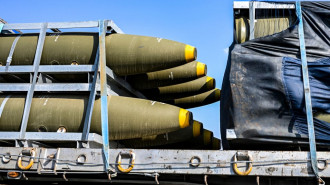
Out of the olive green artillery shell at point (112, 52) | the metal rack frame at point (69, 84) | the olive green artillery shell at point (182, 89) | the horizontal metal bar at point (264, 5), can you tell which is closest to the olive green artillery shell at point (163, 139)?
the metal rack frame at point (69, 84)

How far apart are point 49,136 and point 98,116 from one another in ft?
2.24

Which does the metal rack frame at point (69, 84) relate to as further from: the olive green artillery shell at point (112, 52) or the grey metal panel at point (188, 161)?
the grey metal panel at point (188, 161)

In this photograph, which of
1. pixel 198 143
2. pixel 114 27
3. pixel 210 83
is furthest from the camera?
pixel 210 83

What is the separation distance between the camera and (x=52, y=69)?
5.35 m

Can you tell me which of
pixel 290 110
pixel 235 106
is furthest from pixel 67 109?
pixel 290 110

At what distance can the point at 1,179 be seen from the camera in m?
4.89

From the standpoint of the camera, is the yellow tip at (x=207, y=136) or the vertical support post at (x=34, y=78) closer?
the vertical support post at (x=34, y=78)

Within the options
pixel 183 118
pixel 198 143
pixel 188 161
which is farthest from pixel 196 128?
pixel 188 161

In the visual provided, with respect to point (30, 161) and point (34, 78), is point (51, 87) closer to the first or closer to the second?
point (34, 78)

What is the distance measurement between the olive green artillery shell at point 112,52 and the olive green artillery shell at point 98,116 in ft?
1.73

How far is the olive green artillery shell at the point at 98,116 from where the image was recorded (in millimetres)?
5195

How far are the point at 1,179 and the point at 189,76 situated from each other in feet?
11.3

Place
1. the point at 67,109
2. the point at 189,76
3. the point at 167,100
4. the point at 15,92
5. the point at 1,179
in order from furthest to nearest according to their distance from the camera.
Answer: the point at 167,100
the point at 189,76
the point at 15,92
the point at 67,109
the point at 1,179

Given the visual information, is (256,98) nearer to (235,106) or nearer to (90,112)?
(235,106)
